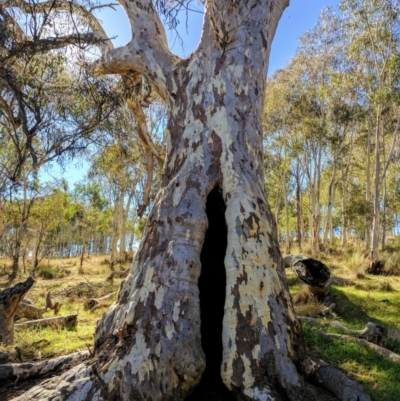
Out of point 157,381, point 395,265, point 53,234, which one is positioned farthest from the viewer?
point 53,234

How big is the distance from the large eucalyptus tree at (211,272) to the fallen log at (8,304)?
1.81 m

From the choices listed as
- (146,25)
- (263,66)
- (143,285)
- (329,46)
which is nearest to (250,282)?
(143,285)

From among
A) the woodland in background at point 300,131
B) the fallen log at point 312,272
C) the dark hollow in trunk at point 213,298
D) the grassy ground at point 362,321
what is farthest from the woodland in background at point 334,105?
the dark hollow in trunk at point 213,298

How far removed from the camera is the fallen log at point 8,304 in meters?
4.64

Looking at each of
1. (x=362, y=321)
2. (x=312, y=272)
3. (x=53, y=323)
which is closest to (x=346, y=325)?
(x=362, y=321)

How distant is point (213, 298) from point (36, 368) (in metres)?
1.61

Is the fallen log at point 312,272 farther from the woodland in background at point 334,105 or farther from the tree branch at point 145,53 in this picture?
the woodland in background at point 334,105

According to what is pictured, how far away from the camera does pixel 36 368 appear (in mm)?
3494

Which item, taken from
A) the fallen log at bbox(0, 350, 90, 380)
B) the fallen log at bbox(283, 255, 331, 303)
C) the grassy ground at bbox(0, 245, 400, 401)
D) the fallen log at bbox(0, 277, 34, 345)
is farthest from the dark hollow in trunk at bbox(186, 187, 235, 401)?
the fallen log at bbox(283, 255, 331, 303)

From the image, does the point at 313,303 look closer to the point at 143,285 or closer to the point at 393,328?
the point at 393,328

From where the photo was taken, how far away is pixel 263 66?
4.36 meters

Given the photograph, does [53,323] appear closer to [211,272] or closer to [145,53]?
[211,272]

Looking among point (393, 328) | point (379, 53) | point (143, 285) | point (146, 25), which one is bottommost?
point (393, 328)

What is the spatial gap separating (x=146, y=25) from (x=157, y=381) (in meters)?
4.05
